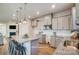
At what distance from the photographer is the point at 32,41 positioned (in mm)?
1761

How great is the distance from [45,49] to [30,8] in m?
0.67

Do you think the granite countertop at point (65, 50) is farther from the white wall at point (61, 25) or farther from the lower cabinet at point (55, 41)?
the white wall at point (61, 25)

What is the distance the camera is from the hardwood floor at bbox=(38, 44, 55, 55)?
1.74 meters

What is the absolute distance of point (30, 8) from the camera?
5.73 feet

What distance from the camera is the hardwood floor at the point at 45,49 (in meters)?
1.74

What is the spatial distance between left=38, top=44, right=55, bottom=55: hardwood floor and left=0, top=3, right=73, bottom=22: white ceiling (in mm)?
486

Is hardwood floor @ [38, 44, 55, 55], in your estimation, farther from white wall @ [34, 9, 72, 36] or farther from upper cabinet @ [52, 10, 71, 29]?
upper cabinet @ [52, 10, 71, 29]

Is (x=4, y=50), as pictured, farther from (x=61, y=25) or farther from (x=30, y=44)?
(x=61, y=25)

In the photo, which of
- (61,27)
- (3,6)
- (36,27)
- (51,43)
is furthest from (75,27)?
(3,6)

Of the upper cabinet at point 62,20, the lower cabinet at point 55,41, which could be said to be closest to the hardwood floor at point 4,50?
the lower cabinet at point 55,41

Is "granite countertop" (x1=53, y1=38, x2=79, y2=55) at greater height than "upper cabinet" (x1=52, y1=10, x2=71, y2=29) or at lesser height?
lesser

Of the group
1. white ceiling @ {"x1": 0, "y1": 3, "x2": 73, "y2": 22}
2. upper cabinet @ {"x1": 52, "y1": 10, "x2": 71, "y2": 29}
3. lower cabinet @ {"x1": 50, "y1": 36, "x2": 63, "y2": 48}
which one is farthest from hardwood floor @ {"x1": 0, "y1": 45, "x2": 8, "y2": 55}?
upper cabinet @ {"x1": 52, "y1": 10, "x2": 71, "y2": 29}

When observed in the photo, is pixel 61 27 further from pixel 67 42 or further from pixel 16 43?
pixel 16 43

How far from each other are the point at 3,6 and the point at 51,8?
2.41 feet
